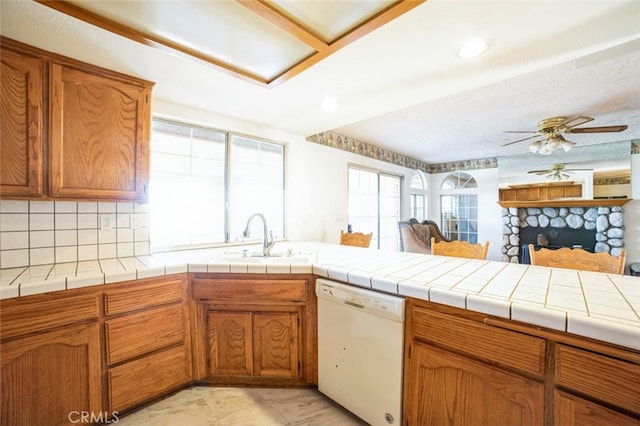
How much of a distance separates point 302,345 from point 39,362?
1.30m

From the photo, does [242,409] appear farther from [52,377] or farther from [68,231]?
[68,231]

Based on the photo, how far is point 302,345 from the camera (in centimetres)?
170

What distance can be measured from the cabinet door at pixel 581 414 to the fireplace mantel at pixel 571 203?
4962 mm

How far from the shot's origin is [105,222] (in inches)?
73.0

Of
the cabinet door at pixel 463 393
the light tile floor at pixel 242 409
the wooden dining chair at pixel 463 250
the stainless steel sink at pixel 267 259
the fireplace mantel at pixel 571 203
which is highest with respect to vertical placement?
the fireplace mantel at pixel 571 203

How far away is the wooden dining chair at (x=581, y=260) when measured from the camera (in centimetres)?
147

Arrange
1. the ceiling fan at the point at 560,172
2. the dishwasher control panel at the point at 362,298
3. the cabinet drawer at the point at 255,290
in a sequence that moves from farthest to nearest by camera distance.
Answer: the ceiling fan at the point at 560,172 → the cabinet drawer at the point at 255,290 → the dishwasher control panel at the point at 362,298

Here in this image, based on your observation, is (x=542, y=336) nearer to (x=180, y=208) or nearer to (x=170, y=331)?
(x=170, y=331)

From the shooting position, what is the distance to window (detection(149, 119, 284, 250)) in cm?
217

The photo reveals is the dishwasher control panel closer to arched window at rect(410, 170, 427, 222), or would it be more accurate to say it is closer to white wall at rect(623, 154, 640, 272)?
arched window at rect(410, 170, 427, 222)

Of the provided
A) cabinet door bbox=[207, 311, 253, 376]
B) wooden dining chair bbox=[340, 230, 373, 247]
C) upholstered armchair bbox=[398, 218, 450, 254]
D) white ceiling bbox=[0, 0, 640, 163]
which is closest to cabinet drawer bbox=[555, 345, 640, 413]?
white ceiling bbox=[0, 0, 640, 163]

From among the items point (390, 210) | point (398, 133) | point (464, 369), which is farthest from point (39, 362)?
point (390, 210)

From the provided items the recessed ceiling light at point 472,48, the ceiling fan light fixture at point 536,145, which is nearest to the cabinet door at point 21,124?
the recessed ceiling light at point 472,48

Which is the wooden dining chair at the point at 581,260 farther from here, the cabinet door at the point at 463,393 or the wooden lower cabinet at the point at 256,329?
the wooden lower cabinet at the point at 256,329
